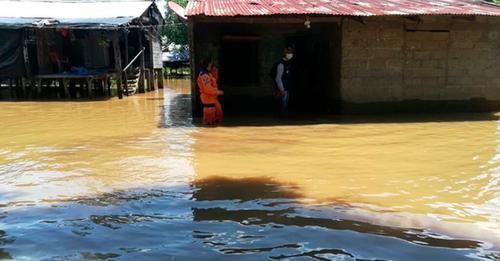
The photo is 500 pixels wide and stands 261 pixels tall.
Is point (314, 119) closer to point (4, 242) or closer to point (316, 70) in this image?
point (316, 70)

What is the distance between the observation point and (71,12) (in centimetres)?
1925

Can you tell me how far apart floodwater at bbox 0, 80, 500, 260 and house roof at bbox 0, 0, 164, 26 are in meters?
8.28

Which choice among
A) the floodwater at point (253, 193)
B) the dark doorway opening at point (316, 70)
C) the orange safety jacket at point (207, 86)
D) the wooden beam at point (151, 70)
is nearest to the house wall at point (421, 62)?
the dark doorway opening at point (316, 70)

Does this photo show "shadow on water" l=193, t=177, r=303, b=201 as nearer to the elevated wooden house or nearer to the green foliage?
the elevated wooden house

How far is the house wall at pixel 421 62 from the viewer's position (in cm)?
1189

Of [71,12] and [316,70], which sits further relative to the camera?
[71,12]

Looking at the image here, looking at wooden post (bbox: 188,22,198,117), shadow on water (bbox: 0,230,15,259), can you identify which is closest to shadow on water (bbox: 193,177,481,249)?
shadow on water (bbox: 0,230,15,259)

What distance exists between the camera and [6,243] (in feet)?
13.6

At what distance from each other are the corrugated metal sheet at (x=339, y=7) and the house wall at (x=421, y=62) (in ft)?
1.17

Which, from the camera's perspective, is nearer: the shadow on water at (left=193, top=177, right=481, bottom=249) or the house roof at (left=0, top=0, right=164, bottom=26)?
the shadow on water at (left=193, top=177, right=481, bottom=249)

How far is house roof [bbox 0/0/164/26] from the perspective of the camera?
1762 cm

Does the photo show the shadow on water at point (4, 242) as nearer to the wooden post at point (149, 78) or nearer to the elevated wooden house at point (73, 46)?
the elevated wooden house at point (73, 46)

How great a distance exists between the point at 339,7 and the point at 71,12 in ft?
38.9

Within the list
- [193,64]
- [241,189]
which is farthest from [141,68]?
[241,189]
